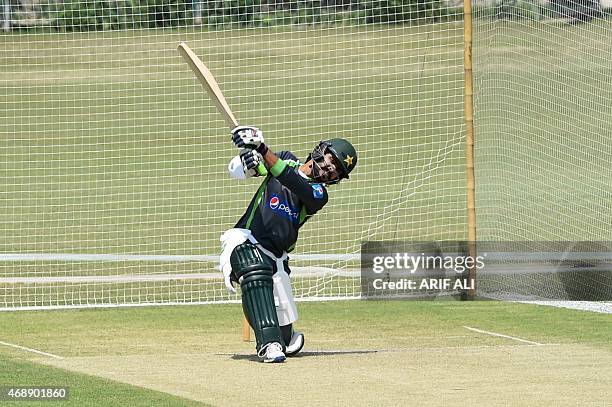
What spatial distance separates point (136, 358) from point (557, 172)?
8913 mm

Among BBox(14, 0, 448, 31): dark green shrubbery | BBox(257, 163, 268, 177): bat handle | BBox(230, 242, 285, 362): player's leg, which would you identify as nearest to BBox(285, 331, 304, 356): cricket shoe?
BBox(230, 242, 285, 362): player's leg

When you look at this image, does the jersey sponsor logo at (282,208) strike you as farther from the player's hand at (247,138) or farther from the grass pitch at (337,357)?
the grass pitch at (337,357)

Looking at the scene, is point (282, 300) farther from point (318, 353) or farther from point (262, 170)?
point (262, 170)

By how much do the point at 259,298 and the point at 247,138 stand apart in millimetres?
1207

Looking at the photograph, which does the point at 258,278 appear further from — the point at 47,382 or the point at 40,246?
the point at 40,246

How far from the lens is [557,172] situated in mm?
17672

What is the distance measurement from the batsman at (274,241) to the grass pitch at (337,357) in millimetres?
267

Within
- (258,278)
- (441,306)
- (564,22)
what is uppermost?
(564,22)

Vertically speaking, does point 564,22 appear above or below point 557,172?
above

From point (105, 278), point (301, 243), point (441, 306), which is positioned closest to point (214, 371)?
point (441, 306)

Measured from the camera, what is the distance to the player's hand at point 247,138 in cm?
938

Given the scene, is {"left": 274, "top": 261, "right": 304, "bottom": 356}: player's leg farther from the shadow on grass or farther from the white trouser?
the shadow on grass

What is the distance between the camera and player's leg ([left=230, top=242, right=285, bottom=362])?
382 inches

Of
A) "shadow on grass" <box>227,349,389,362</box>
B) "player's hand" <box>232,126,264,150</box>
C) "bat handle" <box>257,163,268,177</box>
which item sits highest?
"player's hand" <box>232,126,264,150</box>
